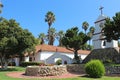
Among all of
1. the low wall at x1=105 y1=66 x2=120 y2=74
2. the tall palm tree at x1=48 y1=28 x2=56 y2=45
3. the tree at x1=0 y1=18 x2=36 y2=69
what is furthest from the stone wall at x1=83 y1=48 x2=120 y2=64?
the tall palm tree at x1=48 y1=28 x2=56 y2=45

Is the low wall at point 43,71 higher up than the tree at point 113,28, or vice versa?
the tree at point 113,28

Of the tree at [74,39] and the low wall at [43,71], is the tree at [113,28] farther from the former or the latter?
the low wall at [43,71]

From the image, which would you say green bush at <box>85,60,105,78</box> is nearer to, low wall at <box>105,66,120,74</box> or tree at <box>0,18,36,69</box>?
low wall at <box>105,66,120,74</box>

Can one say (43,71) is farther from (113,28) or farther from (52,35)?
(52,35)

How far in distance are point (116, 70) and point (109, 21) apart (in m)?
9.90

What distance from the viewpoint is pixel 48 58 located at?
165 ft

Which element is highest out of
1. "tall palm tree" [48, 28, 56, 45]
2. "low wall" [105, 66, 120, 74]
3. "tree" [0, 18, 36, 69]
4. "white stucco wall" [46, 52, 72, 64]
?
"tall palm tree" [48, 28, 56, 45]

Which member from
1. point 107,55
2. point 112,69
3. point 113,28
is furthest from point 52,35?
point 112,69

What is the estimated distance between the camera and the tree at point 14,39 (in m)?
31.5

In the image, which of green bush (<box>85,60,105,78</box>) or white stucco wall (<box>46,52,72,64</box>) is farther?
white stucco wall (<box>46,52,72,64</box>)

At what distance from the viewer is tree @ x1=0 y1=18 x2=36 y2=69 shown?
31.5m

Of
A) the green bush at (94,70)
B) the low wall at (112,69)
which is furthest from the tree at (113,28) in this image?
the green bush at (94,70)

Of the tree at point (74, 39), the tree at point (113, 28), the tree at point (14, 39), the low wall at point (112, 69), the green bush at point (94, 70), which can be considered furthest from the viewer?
the tree at point (74, 39)

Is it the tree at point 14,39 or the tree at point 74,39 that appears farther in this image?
the tree at point 74,39
